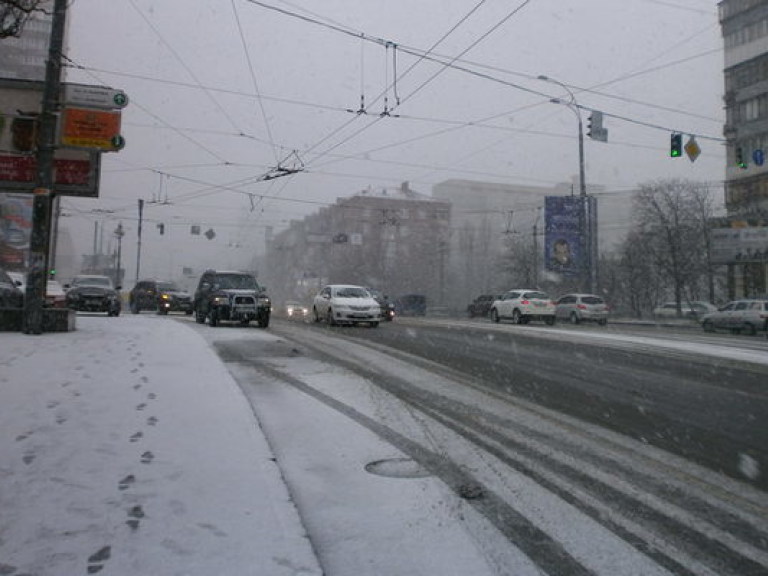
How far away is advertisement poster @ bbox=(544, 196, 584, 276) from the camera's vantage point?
119 ft

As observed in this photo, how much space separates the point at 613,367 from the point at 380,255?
62.6m

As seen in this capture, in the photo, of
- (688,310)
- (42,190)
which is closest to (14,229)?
(42,190)

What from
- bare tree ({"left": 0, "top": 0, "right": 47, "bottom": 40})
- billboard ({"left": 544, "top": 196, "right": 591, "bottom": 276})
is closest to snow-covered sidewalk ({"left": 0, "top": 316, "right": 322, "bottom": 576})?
bare tree ({"left": 0, "top": 0, "right": 47, "bottom": 40})

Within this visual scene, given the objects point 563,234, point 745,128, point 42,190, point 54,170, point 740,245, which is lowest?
point 42,190

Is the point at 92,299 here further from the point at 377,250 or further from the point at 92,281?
the point at 377,250

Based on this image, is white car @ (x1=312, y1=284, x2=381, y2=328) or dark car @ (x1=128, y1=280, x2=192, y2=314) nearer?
white car @ (x1=312, y1=284, x2=381, y2=328)

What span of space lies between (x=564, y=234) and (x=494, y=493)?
112 ft

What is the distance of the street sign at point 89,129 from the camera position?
539 inches

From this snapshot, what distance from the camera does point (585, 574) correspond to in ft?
10.0

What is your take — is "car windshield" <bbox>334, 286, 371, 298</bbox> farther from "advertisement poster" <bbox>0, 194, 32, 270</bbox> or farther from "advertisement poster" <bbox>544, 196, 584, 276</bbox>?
"advertisement poster" <bbox>0, 194, 32, 270</bbox>

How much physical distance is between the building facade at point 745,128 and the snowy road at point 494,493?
3884cm

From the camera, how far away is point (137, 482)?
3.92 metres

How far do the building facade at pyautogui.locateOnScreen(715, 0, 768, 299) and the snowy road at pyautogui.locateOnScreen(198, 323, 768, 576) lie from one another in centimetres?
3884

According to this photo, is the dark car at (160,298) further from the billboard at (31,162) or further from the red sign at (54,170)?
the red sign at (54,170)
